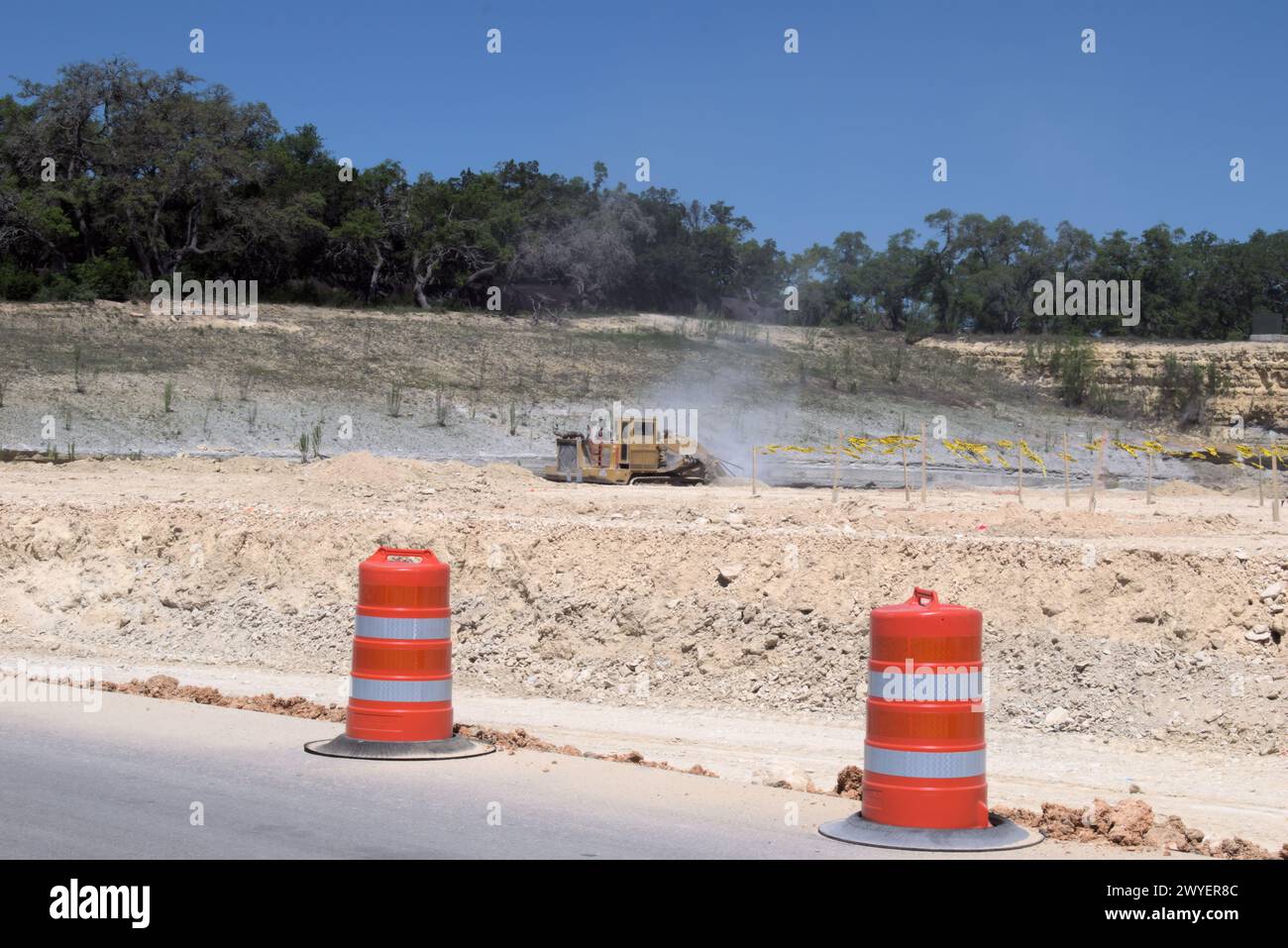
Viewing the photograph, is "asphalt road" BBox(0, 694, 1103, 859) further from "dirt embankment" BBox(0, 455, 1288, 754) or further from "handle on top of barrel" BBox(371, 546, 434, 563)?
"dirt embankment" BBox(0, 455, 1288, 754)

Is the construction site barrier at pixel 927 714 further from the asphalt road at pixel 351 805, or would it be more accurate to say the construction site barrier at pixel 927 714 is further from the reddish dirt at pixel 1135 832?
the reddish dirt at pixel 1135 832

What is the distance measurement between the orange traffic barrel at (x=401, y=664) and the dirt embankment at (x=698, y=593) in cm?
535

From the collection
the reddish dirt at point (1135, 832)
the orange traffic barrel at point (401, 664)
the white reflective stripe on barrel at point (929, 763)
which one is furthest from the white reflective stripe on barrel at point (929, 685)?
the orange traffic barrel at point (401, 664)

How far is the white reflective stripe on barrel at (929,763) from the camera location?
7.57 meters

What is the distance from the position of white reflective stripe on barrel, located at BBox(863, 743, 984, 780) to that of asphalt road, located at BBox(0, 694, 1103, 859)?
0.41 metres

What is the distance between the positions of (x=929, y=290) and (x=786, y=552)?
6357 cm

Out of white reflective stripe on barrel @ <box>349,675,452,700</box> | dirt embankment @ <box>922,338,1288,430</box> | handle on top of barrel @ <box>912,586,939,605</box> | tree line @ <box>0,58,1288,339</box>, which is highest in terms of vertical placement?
tree line @ <box>0,58,1288,339</box>

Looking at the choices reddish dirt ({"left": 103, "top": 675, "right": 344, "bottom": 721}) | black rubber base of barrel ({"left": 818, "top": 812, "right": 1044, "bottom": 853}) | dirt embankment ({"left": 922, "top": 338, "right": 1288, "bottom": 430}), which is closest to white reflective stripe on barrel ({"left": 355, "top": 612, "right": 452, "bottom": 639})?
reddish dirt ({"left": 103, "top": 675, "right": 344, "bottom": 721})

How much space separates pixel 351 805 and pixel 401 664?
1.34 metres

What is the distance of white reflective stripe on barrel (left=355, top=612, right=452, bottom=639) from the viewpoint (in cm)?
961

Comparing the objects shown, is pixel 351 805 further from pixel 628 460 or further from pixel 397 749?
pixel 628 460

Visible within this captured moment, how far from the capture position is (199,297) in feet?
180

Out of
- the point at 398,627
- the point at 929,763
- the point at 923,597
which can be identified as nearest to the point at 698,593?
the point at 398,627

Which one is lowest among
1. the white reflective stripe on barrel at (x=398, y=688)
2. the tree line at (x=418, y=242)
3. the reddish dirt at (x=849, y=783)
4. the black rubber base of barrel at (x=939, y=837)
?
the reddish dirt at (x=849, y=783)
